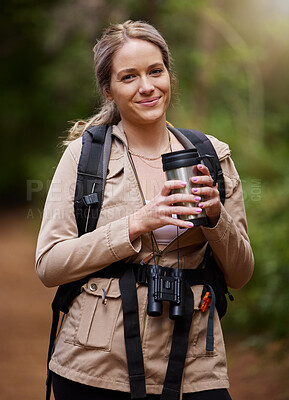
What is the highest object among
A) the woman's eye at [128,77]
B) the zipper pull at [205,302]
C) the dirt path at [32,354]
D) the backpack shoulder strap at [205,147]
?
the woman's eye at [128,77]

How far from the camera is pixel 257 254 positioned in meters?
6.70

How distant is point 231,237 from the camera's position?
2.72 meters

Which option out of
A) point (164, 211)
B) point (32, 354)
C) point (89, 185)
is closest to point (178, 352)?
point (164, 211)

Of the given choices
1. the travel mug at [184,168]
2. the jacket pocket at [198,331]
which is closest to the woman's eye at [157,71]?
the travel mug at [184,168]

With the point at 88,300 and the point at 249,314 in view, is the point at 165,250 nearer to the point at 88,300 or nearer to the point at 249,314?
the point at 88,300

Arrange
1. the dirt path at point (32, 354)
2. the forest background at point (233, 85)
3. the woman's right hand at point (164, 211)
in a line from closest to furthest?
the woman's right hand at point (164, 211) < the dirt path at point (32, 354) < the forest background at point (233, 85)

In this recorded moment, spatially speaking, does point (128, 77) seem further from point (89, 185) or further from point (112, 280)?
point (112, 280)

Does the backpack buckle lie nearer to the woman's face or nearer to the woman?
the woman

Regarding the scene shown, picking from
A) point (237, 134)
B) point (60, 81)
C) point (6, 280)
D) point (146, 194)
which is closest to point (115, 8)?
point (237, 134)

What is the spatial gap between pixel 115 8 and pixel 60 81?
15.6 feet

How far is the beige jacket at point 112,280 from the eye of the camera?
262 centimetres

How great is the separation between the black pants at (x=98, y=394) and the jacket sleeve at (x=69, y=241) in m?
0.48

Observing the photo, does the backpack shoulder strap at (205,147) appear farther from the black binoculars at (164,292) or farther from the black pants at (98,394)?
the black pants at (98,394)

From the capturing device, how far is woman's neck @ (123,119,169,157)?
118 inches
